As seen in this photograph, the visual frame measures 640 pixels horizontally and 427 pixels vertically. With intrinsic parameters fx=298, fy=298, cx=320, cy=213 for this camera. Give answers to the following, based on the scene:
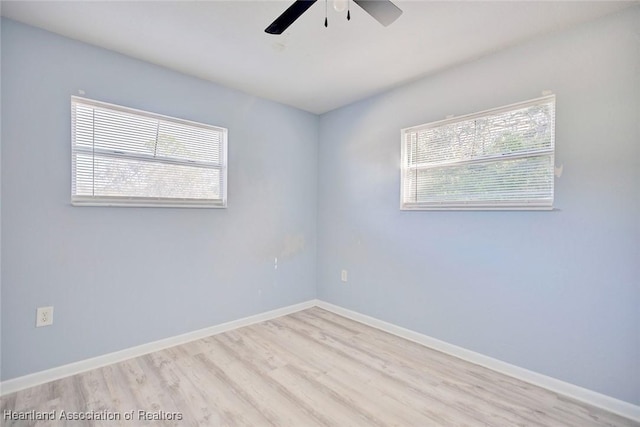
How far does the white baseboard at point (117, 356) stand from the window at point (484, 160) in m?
2.03

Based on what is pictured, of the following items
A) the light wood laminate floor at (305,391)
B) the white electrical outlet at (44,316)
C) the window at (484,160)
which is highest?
the window at (484,160)

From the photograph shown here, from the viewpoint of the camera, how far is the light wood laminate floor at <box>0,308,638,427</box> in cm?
A: 172

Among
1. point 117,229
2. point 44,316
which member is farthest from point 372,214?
point 44,316

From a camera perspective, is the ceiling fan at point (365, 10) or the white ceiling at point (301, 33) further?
the white ceiling at point (301, 33)

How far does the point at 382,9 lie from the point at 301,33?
2.58ft

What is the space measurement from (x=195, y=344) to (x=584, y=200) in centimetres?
317

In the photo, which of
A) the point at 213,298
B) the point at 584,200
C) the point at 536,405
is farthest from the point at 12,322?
the point at 584,200

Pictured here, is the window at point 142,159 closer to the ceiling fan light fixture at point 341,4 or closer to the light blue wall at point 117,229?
the light blue wall at point 117,229

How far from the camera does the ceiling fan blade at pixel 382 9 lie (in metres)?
1.41

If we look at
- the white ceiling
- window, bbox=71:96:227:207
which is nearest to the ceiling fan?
the white ceiling

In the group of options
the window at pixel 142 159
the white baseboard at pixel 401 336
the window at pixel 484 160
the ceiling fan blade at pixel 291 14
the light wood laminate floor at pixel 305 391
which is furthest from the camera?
the window at pixel 142 159

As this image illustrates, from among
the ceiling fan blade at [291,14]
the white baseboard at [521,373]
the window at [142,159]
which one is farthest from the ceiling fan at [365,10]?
the white baseboard at [521,373]

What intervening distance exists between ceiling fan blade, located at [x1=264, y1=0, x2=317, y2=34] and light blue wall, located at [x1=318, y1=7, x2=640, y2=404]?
65.0 inches

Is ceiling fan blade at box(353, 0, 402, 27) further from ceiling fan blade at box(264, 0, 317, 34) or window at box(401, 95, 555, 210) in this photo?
window at box(401, 95, 555, 210)
